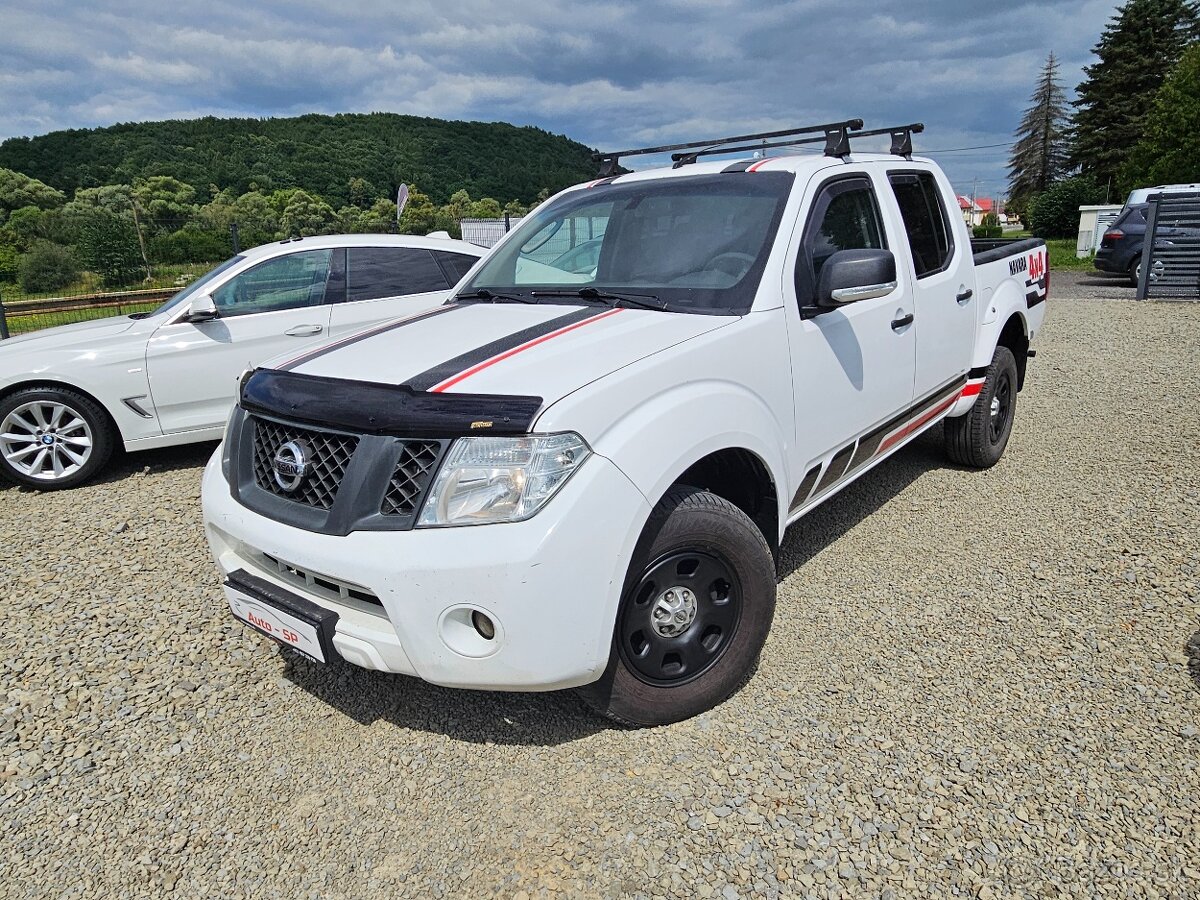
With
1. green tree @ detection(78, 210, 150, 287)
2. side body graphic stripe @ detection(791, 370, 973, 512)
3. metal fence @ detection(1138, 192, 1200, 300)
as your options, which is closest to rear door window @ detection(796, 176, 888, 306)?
side body graphic stripe @ detection(791, 370, 973, 512)

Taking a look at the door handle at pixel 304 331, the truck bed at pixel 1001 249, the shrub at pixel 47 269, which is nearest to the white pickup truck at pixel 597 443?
the truck bed at pixel 1001 249

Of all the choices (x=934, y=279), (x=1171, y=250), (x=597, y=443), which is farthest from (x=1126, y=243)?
(x=597, y=443)

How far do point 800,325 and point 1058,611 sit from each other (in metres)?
1.69

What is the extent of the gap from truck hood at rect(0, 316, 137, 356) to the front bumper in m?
4.31

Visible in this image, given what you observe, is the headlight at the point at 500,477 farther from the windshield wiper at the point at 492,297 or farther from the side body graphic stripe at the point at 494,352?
the windshield wiper at the point at 492,297

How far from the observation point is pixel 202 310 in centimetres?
550

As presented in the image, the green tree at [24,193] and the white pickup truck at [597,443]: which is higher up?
the green tree at [24,193]

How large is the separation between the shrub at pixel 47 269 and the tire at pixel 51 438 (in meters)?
9.41

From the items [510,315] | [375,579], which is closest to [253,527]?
[375,579]

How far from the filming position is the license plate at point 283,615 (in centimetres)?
231

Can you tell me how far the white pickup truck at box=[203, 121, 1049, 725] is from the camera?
2.12 metres

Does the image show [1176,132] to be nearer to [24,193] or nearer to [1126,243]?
[1126,243]

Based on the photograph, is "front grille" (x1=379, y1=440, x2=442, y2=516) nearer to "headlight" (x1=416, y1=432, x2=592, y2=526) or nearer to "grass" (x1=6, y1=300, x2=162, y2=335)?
"headlight" (x1=416, y1=432, x2=592, y2=526)

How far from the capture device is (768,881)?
6.71ft
